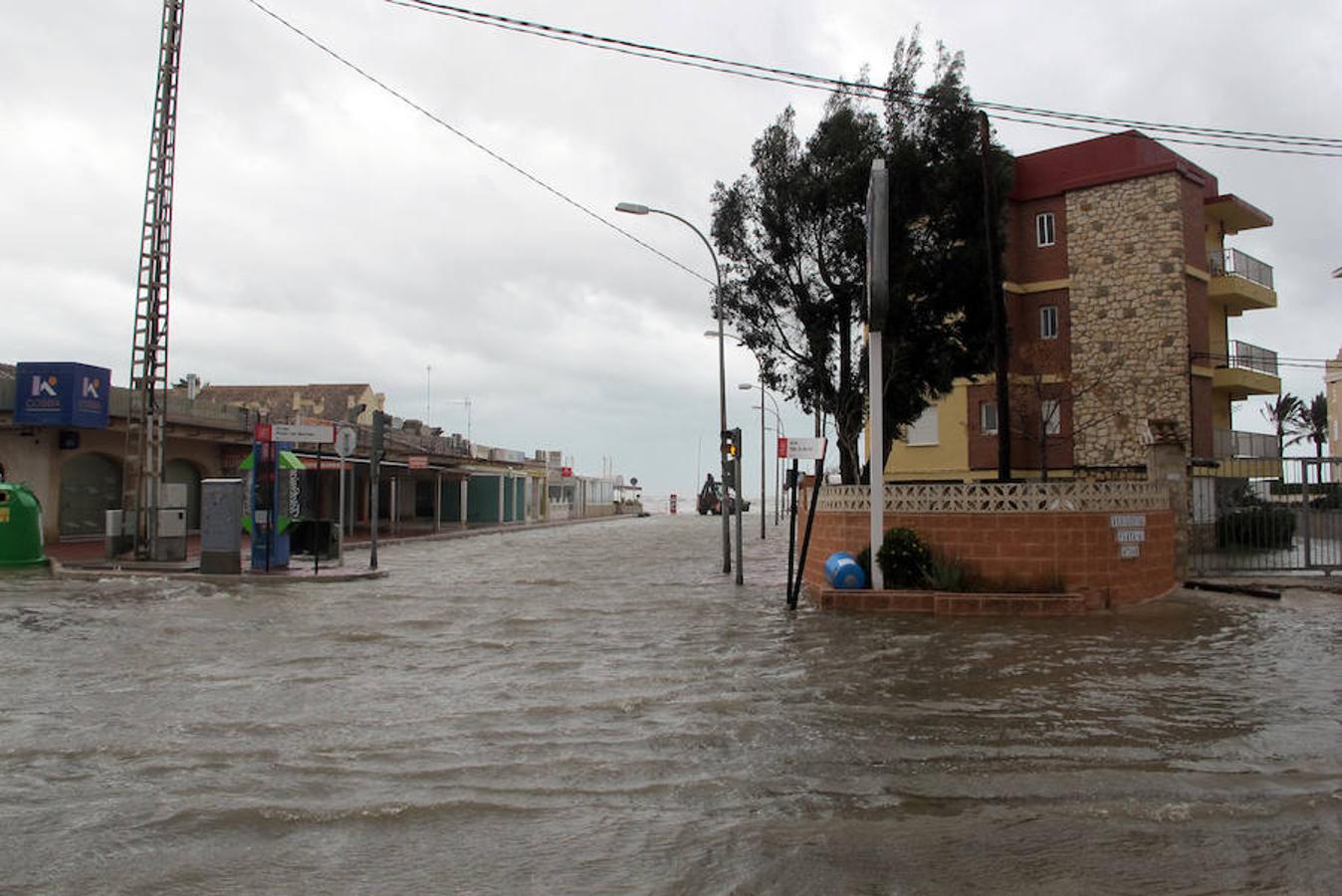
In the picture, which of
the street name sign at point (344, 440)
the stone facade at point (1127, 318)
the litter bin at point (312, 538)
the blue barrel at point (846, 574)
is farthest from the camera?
the stone facade at point (1127, 318)

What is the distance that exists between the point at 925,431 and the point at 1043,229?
23.0 ft

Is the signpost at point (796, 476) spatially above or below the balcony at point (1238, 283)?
below

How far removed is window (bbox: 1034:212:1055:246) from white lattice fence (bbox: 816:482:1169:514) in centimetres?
1690

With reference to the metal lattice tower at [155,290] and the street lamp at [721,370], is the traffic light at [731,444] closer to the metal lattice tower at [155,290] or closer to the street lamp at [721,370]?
the street lamp at [721,370]

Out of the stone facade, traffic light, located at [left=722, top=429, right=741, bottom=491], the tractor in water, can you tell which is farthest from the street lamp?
the tractor in water

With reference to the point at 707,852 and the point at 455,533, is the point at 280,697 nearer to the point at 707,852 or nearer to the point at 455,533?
the point at 707,852

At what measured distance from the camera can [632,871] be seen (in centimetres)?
447

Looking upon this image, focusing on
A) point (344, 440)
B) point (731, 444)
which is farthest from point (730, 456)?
point (344, 440)

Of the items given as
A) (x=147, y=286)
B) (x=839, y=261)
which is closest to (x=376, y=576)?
(x=147, y=286)

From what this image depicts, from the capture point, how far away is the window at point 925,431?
30.9 metres

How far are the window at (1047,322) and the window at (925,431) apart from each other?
390 centimetres

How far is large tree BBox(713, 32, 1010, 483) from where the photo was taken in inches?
843

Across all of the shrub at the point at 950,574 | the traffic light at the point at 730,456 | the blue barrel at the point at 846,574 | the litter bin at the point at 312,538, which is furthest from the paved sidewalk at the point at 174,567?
the shrub at the point at 950,574

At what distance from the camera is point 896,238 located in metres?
21.5
